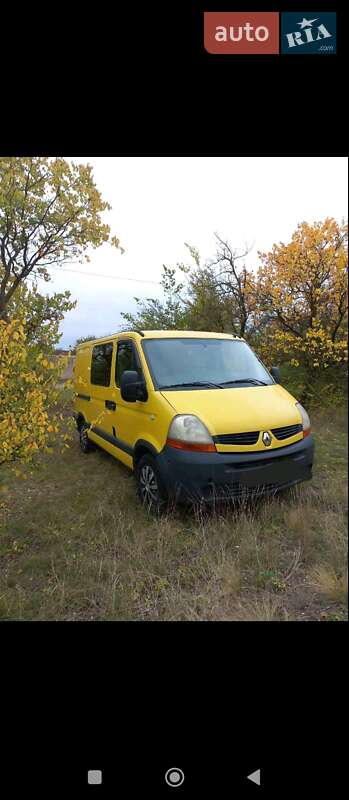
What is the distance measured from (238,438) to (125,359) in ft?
6.76

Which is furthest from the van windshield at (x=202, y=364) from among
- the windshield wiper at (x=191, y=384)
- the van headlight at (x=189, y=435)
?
the van headlight at (x=189, y=435)

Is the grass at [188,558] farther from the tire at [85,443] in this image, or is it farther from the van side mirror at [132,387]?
the tire at [85,443]

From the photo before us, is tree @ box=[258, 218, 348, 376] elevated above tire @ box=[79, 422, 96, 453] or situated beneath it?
elevated above

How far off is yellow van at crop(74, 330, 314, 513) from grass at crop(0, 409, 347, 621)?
0.24m

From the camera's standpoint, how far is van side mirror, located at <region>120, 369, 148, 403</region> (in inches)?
129

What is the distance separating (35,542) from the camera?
3.10 meters

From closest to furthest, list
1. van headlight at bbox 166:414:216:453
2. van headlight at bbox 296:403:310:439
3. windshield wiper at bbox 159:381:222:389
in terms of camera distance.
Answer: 1. van headlight at bbox 296:403:310:439
2. van headlight at bbox 166:414:216:453
3. windshield wiper at bbox 159:381:222:389

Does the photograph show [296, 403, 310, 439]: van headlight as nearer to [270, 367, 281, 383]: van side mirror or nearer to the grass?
the grass

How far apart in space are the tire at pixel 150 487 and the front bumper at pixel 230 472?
0.49ft
